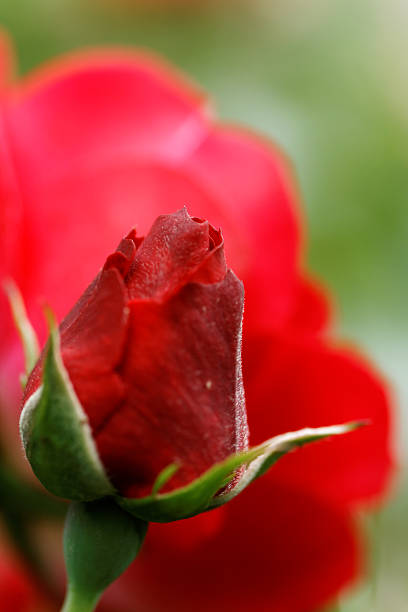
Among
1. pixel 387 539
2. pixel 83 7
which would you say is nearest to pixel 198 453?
pixel 387 539

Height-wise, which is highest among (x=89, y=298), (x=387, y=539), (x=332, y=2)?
(x=332, y=2)

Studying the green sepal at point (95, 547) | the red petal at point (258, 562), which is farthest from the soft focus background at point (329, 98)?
the green sepal at point (95, 547)

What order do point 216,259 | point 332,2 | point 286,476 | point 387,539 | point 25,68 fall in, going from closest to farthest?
point 216,259, point 286,476, point 387,539, point 25,68, point 332,2

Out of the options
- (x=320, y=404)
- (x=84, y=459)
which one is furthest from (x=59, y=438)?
(x=320, y=404)

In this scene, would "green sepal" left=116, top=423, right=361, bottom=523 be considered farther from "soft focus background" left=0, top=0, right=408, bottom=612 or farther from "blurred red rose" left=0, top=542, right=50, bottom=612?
"soft focus background" left=0, top=0, right=408, bottom=612

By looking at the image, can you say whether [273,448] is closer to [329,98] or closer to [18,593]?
[18,593]

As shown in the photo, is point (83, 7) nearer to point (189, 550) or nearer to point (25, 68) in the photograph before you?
point (25, 68)
